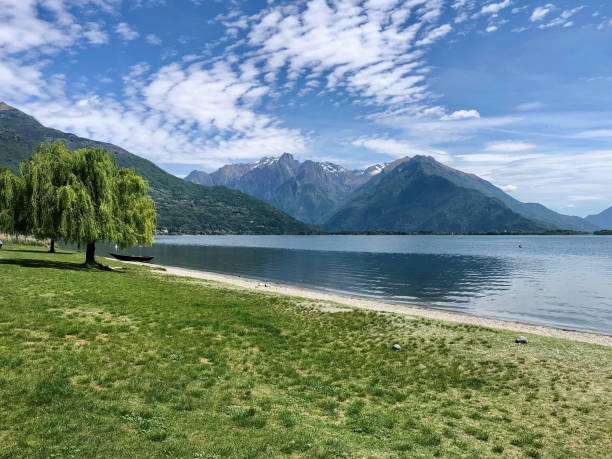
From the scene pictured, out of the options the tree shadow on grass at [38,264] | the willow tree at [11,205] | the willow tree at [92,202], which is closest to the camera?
the tree shadow on grass at [38,264]

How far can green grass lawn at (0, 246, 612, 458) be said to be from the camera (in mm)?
9930

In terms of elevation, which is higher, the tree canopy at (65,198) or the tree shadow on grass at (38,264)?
the tree canopy at (65,198)

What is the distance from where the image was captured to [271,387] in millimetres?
14062

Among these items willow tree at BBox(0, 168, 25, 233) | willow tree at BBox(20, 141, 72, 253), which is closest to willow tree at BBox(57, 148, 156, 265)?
willow tree at BBox(20, 141, 72, 253)

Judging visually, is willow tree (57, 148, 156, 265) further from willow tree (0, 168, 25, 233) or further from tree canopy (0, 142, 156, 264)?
willow tree (0, 168, 25, 233)

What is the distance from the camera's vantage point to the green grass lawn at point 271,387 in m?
9.93

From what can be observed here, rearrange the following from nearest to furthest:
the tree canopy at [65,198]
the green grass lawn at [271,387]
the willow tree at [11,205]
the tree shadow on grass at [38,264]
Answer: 1. the green grass lawn at [271,387]
2. the tree shadow on grass at [38,264]
3. the tree canopy at [65,198]
4. the willow tree at [11,205]

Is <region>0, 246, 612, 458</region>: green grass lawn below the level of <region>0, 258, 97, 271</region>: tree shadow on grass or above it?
below

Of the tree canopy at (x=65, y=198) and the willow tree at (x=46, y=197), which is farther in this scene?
the tree canopy at (x=65, y=198)

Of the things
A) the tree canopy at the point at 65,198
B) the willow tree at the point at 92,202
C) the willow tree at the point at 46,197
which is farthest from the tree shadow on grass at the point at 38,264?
the willow tree at the point at 46,197

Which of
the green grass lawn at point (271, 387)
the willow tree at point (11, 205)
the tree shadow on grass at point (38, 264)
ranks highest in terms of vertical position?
the willow tree at point (11, 205)

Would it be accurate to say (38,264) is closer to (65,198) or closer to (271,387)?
(65,198)

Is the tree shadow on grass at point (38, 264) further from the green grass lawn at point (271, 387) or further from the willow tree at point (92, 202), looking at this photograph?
the green grass lawn at point (271, 387)

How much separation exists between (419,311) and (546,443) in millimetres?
29874
